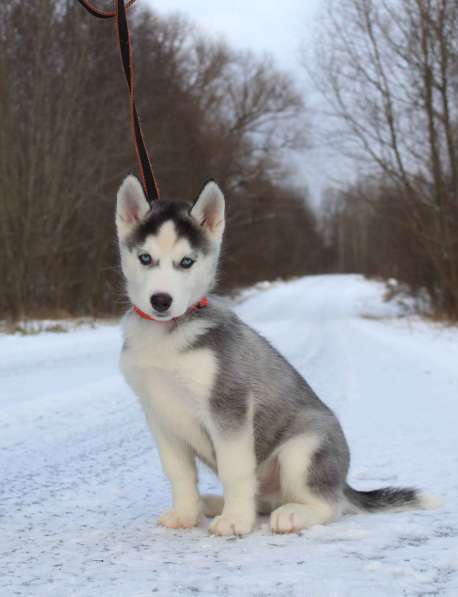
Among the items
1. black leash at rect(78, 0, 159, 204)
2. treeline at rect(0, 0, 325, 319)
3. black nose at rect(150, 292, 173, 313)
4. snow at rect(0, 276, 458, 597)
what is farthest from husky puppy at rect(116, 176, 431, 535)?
treeline at rect(0, 0, 325, 319)

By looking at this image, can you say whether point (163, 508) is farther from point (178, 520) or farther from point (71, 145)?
point (71, 145)

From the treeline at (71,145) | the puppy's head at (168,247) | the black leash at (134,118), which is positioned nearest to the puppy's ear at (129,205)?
the puppy's head at (168,247)

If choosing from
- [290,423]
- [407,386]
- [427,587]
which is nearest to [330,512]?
[290,423]

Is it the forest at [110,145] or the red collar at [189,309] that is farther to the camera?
the forest at [110,145]

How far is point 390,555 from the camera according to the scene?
2646 mm

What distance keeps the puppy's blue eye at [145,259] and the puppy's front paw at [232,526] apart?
115cm

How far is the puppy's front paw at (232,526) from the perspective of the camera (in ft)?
9.75

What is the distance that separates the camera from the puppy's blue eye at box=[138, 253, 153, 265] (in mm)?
2951

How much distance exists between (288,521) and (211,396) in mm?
649

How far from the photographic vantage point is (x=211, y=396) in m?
2.92

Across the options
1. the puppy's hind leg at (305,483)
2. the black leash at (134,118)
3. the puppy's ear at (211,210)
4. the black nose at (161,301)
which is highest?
the black leash at (134,118)

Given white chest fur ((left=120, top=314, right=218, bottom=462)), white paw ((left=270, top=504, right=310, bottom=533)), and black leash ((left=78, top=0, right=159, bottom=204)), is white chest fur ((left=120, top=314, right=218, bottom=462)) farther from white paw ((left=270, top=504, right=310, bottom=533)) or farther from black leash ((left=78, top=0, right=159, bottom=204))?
black leash ((left=78, top=0, right=159, bottom=204))

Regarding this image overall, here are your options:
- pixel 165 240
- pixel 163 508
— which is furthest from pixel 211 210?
pixel 163 508

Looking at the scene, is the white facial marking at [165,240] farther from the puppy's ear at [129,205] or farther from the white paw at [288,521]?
the white paw at [288,521]
